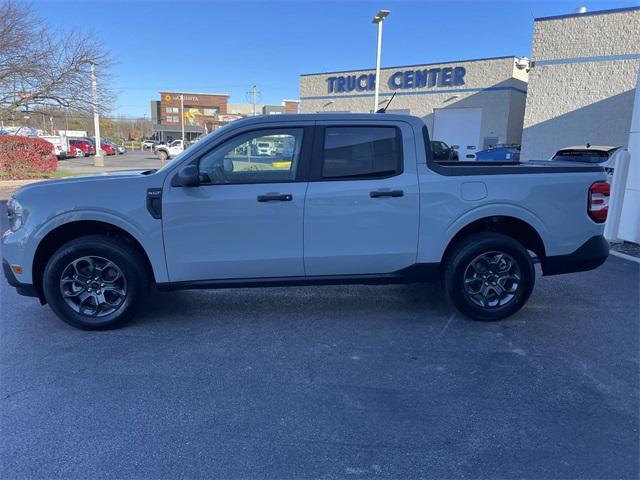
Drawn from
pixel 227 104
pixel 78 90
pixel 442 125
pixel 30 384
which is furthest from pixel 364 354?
pixel 227 104

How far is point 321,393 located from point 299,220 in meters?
1.56

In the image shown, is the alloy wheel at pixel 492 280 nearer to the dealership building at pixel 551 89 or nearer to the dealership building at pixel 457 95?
the dealership building at pixel 551 89

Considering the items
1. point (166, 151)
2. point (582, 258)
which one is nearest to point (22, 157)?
point (582, 258)

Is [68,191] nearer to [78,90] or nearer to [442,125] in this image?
[78,90]

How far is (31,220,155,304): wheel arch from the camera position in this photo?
13.1ft

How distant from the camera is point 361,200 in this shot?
160 inches

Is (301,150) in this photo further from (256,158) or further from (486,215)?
(486,215)

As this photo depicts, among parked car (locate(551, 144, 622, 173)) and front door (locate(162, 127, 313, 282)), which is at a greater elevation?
parked car (locate(551, 144, 622, 173))

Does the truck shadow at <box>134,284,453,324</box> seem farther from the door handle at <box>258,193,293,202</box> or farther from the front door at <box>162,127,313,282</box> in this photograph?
the door handle at <box>258,193,293,202</box>

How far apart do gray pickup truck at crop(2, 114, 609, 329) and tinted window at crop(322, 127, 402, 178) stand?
1 centimetres

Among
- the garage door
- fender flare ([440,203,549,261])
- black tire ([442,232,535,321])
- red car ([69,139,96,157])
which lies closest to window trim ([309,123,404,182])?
fender flare ([440,203,549,261])

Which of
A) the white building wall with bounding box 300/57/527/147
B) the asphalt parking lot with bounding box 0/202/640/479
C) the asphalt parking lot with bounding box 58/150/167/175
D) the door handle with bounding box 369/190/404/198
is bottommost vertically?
the asphalt parking lot with bounding box 0/202/640/479

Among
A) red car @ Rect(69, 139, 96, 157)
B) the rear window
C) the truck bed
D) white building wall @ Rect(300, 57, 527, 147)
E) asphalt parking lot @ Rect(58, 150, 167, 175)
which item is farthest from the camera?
red car @ Rect(69, 139, 96, 157)

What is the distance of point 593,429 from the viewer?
2748 millimetres
